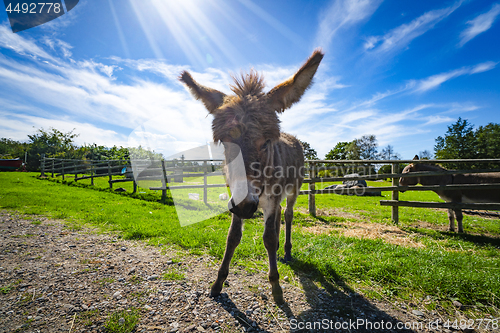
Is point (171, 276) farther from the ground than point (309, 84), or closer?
closer

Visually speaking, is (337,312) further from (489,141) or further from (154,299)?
(489,141)

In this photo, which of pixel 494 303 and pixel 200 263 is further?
pixel 200 263

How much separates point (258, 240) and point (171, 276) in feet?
7.63

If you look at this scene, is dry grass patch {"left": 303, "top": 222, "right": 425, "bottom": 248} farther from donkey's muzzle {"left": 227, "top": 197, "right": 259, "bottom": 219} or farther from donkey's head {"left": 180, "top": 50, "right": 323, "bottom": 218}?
donkey's muzzle {"left": 227, "top": 197, "right": 259, "bottom": 219}

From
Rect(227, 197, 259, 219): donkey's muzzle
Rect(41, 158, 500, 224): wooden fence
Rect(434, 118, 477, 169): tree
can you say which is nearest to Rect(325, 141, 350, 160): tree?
Rect(434, 118, 477, 169): tree

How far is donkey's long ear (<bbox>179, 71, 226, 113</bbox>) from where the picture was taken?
3195 mm

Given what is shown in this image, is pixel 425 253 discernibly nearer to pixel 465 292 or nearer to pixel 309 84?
pixel 465 292

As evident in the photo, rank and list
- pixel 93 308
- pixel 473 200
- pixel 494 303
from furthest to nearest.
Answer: pixel 473 200 → pixel 494 303 → pixel 93 308

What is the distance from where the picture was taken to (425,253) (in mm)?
4344

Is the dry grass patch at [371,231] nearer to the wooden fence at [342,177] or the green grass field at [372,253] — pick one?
the green grass field at [372,253]

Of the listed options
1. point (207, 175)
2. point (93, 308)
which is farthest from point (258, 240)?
point (207, 175)

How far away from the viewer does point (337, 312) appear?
2.71 meters

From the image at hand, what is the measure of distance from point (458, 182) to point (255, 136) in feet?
31.7

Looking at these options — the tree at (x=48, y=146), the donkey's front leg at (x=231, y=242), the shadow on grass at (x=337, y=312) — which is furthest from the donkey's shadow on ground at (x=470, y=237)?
the tree at (x=48, y=146)
